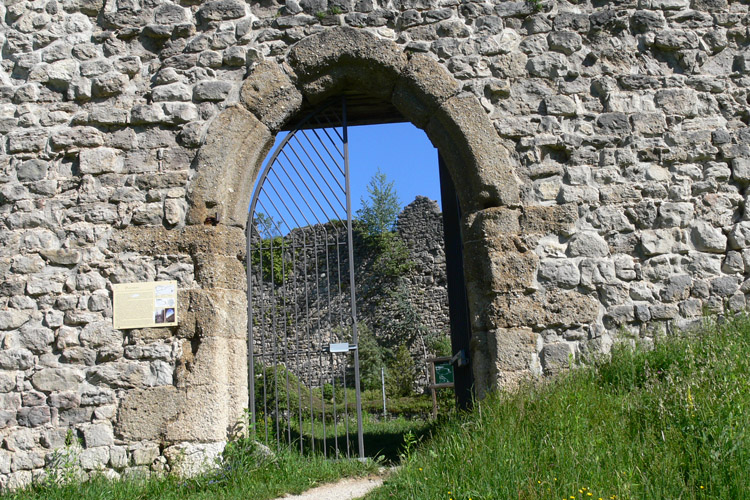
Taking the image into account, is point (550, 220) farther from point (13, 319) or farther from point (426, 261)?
point (426, 261)

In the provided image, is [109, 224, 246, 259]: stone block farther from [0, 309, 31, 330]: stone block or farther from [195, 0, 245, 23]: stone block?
[195, 0, 245, 23]: stone block

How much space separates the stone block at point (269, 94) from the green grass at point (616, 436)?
8.71ft

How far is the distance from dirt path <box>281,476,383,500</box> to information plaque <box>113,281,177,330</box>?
150 centimetres

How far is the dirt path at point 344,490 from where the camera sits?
414 cm

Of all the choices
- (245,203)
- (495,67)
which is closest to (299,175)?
(245,203)

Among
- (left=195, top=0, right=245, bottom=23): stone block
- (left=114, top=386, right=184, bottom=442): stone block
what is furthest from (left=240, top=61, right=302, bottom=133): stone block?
(left=114, top=386, right=184, bottom=442): stone block

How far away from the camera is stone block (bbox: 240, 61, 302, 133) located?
4984 millimetres

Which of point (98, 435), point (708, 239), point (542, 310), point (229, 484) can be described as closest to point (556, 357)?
point (542, 310)

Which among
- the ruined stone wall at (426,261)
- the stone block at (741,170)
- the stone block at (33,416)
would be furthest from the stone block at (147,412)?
the ruined stone wall at (426,261)

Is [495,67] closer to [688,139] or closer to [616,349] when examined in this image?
[688,139]

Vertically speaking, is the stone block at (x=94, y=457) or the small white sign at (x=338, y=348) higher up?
the small white sign at (x=338, y=348)

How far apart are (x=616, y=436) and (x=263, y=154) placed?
3.26m

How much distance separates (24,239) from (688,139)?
495cm

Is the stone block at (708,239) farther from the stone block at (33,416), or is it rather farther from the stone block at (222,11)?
the stone block at (33,416)
